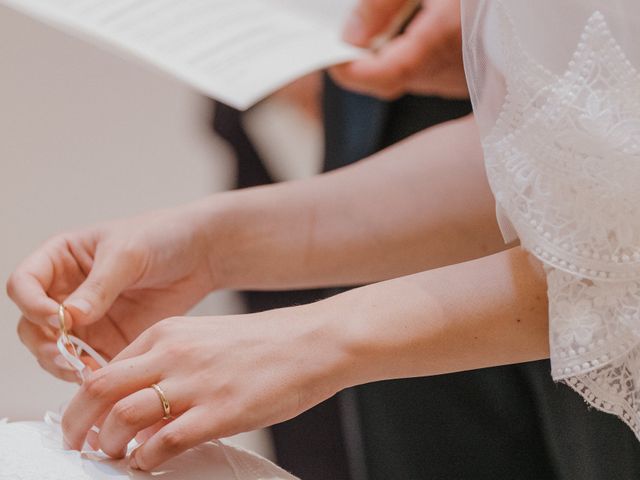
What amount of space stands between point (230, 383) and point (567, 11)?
34cm

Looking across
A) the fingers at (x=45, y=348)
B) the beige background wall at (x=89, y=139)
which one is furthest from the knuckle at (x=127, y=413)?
the beige background wall at (x=89, y=139)

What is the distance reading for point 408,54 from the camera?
1.13m

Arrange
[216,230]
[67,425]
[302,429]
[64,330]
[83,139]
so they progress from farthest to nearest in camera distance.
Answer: [83,139], [302,429], [216,230], [64,330], [67,425]

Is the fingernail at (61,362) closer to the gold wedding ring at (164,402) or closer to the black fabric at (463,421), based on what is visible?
the gold wedding ring at (164,402)

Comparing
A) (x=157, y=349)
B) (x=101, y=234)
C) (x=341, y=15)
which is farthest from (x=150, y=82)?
(x=157, y=349)

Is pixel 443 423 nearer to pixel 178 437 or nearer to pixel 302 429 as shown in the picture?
pixel 302 429

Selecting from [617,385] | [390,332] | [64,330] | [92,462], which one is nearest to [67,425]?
[92,462]

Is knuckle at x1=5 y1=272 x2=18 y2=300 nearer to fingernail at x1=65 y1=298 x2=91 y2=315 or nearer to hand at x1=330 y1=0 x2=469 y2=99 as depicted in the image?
fingernail at x1=65 y1=298 x2=91 y2=315

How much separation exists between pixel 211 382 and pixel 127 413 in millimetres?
62

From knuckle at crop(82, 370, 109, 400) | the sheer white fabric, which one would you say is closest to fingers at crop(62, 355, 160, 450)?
knuckle at crop(82, 370, 109, 400)

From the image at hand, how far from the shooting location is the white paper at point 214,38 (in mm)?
1022

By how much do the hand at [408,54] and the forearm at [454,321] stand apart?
1.32ft

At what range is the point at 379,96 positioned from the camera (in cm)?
117

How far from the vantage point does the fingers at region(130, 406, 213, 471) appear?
28.1 inches
